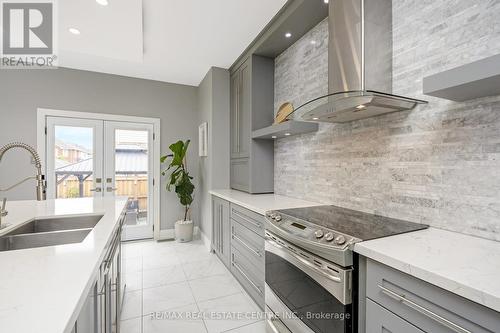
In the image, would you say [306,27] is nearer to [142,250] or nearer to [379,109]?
[379,109]

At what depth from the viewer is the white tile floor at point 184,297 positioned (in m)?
1.93

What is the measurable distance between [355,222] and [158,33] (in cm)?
287

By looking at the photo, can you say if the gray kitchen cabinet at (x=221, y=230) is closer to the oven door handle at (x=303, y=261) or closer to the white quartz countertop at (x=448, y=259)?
the oven door handle at (x=303, y=261)

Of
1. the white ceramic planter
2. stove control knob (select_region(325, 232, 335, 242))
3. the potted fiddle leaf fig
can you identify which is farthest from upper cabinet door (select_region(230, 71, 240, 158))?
stove control knob (select_region(325, 232, 335, 242))

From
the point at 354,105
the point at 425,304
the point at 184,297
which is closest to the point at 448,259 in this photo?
the point at 425,304

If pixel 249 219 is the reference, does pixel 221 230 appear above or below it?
below

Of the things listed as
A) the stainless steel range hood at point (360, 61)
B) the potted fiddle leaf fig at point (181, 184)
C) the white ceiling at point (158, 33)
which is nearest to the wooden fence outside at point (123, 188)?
the potted fiddle leaf fig at point (181, 184)

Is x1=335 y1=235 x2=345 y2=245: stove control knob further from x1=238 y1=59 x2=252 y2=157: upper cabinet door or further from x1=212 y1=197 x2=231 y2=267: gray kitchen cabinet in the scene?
x1=238 y1=59 x2=252 y2=157: upper cabinet door

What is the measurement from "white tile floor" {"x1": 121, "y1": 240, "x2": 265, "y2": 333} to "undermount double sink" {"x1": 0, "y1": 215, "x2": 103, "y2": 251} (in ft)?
3.28

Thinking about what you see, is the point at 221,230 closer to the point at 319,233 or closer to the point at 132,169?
the point at 319,233

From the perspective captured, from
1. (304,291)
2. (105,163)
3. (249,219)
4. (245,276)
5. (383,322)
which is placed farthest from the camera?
(105,163)

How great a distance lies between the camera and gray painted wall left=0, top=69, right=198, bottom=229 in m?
3.38

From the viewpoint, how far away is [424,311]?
838mm

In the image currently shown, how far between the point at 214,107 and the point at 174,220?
2.26 meters
